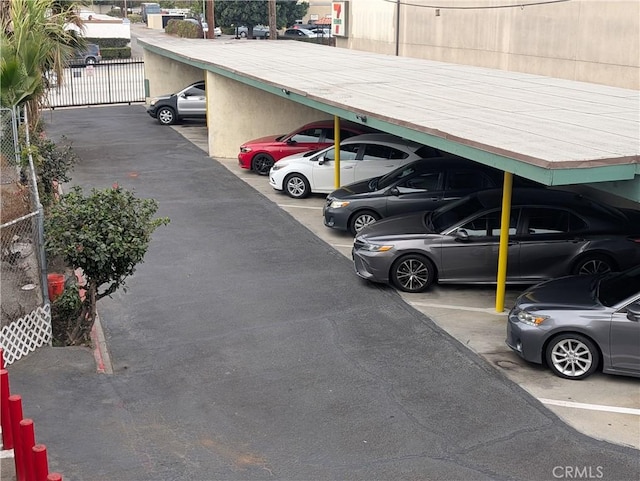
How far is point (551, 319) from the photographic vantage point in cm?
1017

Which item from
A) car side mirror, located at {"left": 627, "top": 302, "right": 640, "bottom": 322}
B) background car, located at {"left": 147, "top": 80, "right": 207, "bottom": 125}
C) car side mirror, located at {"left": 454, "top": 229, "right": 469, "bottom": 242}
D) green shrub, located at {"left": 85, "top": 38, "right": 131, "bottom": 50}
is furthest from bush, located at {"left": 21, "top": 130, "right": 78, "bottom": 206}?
green shrub, located at {"left": 85, "top": 38, "right": 131, "bottom": 50}

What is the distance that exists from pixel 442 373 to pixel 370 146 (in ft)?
31.9

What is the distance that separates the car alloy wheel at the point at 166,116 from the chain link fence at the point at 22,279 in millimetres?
19429

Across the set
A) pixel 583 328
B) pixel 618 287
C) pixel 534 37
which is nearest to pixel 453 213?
pixel 618 287

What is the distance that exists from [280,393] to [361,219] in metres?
7.21

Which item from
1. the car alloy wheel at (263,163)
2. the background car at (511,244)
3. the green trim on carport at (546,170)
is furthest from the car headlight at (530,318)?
the car alloy wheel at (263,163)

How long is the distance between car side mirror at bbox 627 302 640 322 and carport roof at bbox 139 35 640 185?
4.89 feet

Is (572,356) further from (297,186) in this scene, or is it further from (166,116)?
(166,116)

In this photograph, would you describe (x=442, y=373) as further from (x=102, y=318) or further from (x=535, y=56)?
(x=535, y=56)

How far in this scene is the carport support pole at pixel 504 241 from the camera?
468 inches

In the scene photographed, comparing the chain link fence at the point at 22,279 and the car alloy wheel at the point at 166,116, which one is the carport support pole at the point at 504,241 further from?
the car alloy wheel at the point at 166,116

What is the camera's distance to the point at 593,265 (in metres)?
13.0

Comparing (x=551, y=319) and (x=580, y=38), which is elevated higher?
(x=580, y=38)

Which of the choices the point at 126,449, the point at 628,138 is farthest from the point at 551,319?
the point at 126,449
